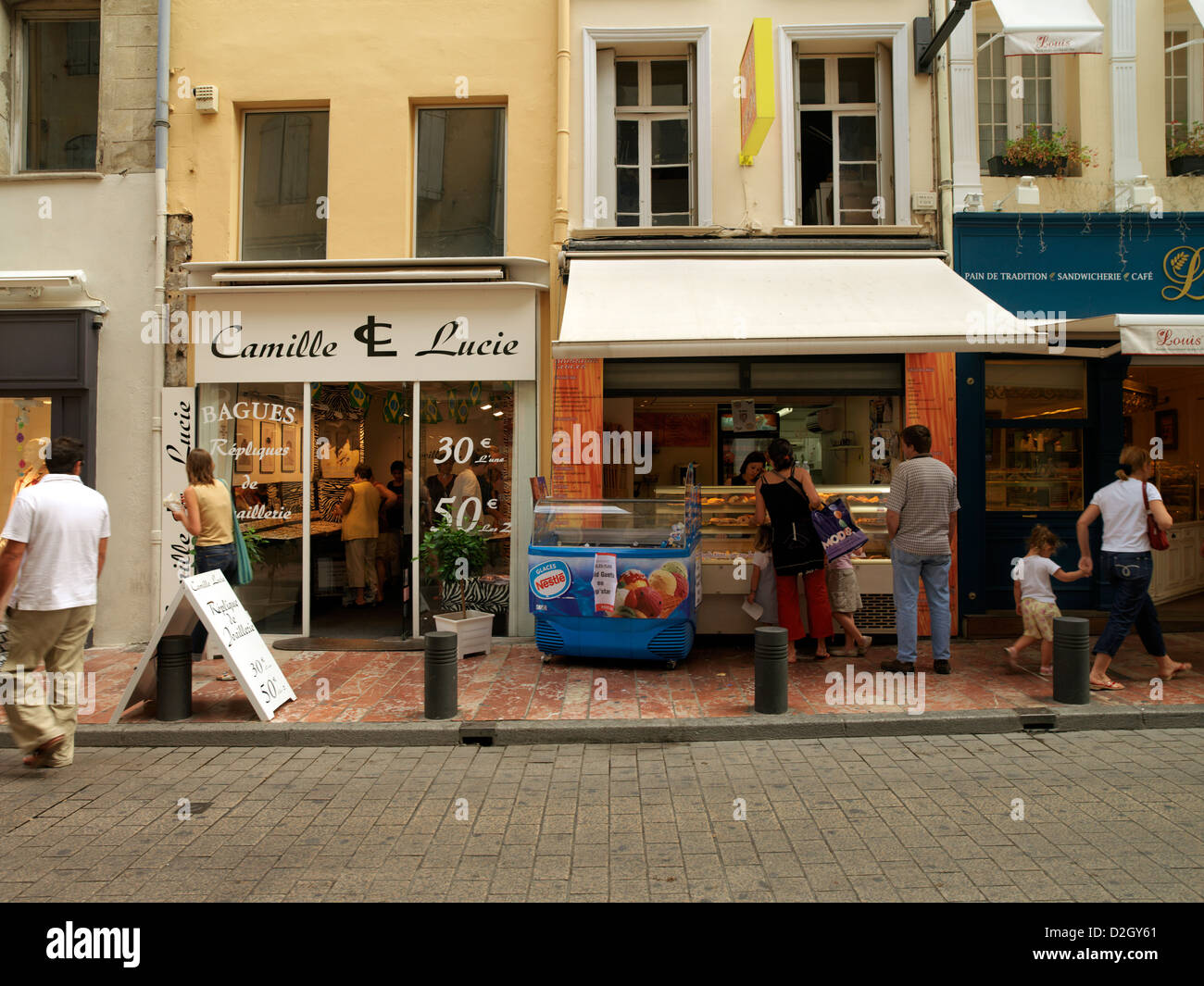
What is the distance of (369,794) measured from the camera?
4.64 metres

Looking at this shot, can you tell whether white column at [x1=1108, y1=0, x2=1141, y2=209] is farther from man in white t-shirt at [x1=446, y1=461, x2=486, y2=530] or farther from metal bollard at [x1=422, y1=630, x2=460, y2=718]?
metal bollard at [x1=422, y1=630, x2=460, y2=718]

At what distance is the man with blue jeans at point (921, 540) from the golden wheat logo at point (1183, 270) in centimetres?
390

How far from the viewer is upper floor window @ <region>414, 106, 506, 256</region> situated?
9.12 metres

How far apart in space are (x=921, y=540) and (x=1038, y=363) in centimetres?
334

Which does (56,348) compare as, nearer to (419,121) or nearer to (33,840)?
(419,121)

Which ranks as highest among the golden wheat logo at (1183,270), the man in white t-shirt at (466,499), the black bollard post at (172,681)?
the golden wheat logo at (1183,270)

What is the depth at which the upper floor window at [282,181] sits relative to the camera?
9.22 meters

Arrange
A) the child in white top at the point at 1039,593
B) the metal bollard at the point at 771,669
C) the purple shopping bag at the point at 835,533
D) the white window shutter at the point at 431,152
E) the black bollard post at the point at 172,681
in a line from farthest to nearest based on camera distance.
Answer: the white window shutter at the point at 431,152
the purple shopping bag at the point at 835,533
the child in white top at the point at 1039,593
the black bollard post at the point at 172,681
the metal bollard at the point at 771,669

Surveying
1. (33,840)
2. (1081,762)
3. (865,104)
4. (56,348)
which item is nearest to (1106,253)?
(865,104)

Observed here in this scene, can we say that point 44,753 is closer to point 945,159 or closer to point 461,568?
point 461,568

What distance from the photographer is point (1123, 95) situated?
872 centimetres

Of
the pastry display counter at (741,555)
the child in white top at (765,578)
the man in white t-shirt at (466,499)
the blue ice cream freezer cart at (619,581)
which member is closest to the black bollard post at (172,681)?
the blue ice cream freezer cart at (619,581)

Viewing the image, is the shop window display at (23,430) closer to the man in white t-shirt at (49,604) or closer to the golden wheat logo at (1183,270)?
the man in white t-shirt at (49,604)

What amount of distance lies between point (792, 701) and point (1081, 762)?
75.7 inches
